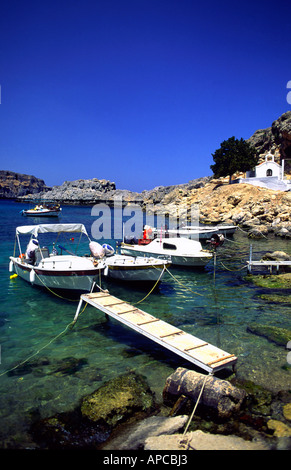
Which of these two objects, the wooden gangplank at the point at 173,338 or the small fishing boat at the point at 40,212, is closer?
the wooden gangplank at the point at 173,338

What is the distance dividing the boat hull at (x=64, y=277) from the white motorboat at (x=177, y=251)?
8.13 meters

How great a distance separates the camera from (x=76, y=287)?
683 inches

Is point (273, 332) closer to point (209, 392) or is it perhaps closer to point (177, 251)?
point (209, 392)

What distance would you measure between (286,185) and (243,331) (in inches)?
2223

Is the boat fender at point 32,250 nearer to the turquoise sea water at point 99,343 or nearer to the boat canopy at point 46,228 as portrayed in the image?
the boat canopy at point 46,228

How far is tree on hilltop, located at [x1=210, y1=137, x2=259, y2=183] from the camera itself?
7669 centimetres

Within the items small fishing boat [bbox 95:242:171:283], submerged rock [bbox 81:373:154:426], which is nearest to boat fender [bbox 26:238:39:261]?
small fishing boat [bbox 95:242:171:283]

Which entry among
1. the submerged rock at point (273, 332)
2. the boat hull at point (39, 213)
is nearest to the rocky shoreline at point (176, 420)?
the submerged rock at point (273, 332)

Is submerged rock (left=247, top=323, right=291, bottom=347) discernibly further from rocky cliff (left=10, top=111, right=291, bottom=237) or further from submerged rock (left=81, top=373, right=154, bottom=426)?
rocky cliff (left=10, top=111, right=291, bottom=237)

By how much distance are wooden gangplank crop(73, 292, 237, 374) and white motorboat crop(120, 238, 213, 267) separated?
439 inches

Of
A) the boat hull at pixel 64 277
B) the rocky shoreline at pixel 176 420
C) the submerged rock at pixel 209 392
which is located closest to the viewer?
the rocky shoreline at pixel 176 420

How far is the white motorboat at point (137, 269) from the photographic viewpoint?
61.5 ft

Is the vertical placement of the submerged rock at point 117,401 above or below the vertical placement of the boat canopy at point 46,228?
below
